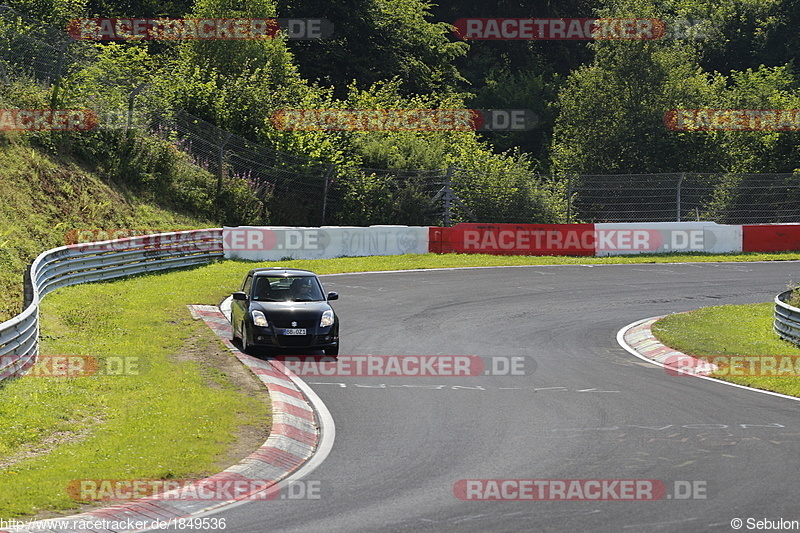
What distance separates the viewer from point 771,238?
115ft

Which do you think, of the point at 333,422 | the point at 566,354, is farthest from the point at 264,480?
the point at 566,354

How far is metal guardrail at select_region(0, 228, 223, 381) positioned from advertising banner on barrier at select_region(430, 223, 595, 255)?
8092 millimetres

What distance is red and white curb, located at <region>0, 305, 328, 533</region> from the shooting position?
26.3ft

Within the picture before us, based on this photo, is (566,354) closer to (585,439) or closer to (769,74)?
(585,439)

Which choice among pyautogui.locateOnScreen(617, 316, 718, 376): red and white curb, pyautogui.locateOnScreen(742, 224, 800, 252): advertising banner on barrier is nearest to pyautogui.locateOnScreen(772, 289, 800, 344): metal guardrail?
pyautogui.locateOnScreen(617, 316, 718, 376): red and white curb

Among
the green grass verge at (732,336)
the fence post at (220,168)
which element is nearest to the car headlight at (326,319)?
the green grass verge at (732,336)

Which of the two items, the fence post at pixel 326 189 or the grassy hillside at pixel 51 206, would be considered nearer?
the grassy hillside at pixel 51 206

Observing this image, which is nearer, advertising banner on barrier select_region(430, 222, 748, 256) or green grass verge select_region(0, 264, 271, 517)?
green grass verge select_region(0, 264, 271, 517)

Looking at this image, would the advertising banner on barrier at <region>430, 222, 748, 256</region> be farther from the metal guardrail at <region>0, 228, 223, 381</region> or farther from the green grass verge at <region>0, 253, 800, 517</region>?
the green grass verge at <region>0, 253, 800, 517</region>

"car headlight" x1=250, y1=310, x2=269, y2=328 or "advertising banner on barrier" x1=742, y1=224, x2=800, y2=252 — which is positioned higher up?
"advertising banner on barrier" x1=742, y1=224, x2=800, y2=252

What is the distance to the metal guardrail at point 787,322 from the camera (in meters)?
18.4

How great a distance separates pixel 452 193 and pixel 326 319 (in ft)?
64.3

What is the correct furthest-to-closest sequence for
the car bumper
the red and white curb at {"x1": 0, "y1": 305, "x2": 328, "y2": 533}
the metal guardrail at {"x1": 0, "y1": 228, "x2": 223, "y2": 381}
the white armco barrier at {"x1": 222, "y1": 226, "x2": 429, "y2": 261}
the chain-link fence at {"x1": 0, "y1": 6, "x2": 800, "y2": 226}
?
the chain-link fence at {"x1": 0, "y1": 6, "x2": 800, "y2": 226}, the white armco barrier at {"x1": 222, "y1": 226, "x2": 429, "y2": 261}, the car bumper, the metal guardrail at {"x1": 0, "y1": 228, "x2": 223, "y2": 381}, the red and white curb at {"x1": 0, "y1": 305, "x2": 328, "y2": 533}

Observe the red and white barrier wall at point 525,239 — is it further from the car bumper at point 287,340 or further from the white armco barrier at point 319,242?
the car bumper at point 287,340
